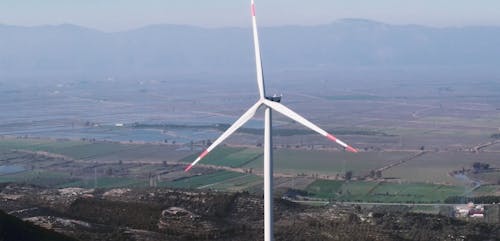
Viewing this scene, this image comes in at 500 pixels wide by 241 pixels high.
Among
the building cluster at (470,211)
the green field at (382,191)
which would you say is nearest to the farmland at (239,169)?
the green field at (382,191)

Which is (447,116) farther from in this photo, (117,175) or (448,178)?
(117,175)

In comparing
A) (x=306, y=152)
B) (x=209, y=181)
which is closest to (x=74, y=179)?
(x=209, y=181)

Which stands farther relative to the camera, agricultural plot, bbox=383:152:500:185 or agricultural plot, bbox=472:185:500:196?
agricultural plot, bbox=383:152:500:185

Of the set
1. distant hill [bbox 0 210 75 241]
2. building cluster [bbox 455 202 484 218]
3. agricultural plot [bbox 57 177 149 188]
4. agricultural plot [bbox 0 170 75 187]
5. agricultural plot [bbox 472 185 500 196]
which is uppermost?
distant hill [bbox 0 210 75 241]

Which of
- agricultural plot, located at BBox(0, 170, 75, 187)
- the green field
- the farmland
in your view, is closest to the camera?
the green field

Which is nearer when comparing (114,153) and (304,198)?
(304,198)

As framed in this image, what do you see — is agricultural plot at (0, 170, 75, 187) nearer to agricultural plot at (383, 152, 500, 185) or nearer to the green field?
the green field

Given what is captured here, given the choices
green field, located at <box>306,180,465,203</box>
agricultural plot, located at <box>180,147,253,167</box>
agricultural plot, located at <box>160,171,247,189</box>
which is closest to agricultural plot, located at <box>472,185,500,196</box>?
green field, located at <box>306,180,465,203</box>

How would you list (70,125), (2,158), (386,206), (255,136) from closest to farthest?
1. (386,206)
2. (2,158)
3. (255,136)
4. (70,125)

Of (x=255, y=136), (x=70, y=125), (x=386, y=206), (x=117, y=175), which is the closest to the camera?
(x=386, y=206)
